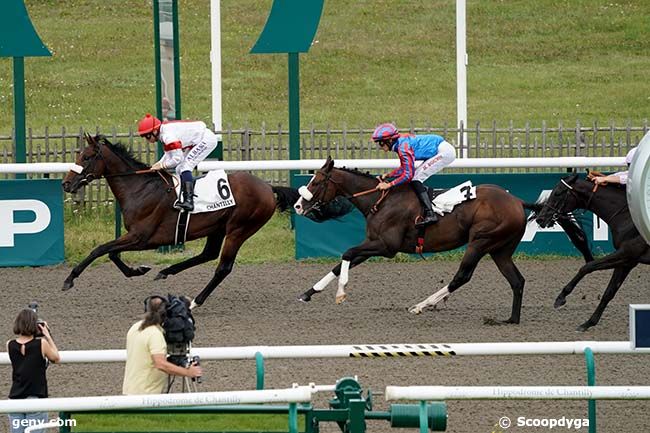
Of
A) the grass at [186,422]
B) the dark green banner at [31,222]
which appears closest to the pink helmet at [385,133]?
the dark green banner at [31,222]

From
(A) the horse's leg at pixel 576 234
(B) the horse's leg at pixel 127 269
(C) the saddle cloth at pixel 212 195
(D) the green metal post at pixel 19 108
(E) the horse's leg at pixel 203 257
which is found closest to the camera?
(A) the horse's leg at pixel 576 234

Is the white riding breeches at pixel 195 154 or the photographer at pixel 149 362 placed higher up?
the white riding breeches at pixel 195 154

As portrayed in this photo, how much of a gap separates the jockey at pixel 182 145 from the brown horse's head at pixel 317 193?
1.05 metres

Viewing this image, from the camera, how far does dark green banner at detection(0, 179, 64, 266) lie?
14.4m

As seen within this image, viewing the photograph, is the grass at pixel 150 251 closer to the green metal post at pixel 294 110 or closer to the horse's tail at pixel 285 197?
the green metal post at pixel 294 110

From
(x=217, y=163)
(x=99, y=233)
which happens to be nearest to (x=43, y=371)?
(x=217, y=163)

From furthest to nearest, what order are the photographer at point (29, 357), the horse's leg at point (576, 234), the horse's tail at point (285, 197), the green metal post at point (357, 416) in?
1. the horse's tail at point (285, 197)
2. the horse's leg at point (576, 234)
3. the photographer at point (29, 357)
4. the green metal post at point (357, 416)

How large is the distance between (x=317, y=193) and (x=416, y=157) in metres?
1.01

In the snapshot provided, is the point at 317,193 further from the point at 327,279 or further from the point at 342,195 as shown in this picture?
the point at 327,279

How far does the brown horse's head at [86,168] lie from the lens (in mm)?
12633

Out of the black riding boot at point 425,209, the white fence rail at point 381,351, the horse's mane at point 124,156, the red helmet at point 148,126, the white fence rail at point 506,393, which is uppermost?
A: the red helmet at point 148,126

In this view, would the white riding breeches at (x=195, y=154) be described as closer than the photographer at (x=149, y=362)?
No

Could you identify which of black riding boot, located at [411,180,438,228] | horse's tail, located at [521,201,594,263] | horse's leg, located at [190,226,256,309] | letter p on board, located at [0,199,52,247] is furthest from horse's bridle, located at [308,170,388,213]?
letter p on board, located at [0,199,52,247]

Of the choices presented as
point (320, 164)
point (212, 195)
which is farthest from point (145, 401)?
point (320, 164)
